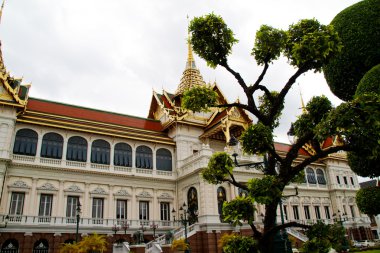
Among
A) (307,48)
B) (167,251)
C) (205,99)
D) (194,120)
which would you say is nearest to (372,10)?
(307,48)

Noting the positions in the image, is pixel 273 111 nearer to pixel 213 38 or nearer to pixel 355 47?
pixel 213 38

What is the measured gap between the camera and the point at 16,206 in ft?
81.9

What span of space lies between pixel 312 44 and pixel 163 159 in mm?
26011

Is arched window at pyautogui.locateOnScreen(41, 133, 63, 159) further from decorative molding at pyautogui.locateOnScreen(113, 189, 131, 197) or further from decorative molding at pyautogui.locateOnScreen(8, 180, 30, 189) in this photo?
decorative molding at pyautogui.locateOnScreen(113, 189, 131, 197)

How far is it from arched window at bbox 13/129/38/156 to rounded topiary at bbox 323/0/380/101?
2350cm

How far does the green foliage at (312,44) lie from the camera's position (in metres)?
8.71

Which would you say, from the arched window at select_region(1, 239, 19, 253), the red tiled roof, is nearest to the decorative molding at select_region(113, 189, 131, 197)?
the red tiled roof

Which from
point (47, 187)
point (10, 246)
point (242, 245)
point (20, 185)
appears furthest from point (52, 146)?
point (242, 245)

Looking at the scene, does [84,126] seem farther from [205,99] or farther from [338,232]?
[338,232]

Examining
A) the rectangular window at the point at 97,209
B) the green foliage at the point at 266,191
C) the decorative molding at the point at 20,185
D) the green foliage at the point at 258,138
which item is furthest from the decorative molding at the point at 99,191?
the green foliage at the point at 266,191

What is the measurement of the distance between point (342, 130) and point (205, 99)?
14.5ft

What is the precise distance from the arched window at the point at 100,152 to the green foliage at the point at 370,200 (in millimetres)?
22369

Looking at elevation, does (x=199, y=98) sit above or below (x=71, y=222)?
above

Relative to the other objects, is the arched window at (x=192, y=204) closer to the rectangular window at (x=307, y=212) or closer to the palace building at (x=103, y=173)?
the palace building at (x=103, y=173)
